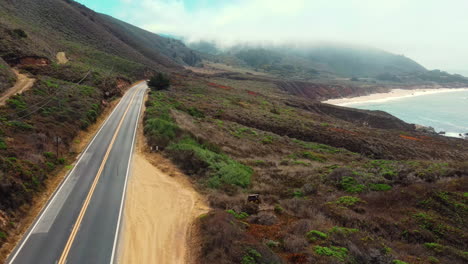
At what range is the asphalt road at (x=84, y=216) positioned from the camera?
1152 centimetres

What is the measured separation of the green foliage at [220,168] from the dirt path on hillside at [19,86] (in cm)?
1856

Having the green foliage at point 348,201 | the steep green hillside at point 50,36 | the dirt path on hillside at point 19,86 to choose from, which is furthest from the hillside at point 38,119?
the green foliage at point 348,201

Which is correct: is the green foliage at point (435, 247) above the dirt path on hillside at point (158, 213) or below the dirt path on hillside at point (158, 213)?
above


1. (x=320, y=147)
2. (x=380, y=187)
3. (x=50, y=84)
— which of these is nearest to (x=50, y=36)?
(x=50, y=84)

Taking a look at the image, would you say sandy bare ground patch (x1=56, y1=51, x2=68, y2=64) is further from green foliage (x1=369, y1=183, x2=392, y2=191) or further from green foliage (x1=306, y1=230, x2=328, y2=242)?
green foliage (x1=369, y1=183, x2=392, y2=191)

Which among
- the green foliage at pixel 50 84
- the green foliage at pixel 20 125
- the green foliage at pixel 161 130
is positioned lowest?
the green foliage at pixel 161 130

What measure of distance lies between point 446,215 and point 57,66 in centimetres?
5477

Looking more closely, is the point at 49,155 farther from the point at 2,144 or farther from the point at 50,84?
the point at 50,84

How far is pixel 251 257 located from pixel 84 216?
1017 centimetres

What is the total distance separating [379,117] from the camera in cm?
6856

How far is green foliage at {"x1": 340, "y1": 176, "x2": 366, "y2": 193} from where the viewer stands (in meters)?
17.3

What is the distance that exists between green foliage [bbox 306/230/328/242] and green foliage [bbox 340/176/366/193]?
7.16 m

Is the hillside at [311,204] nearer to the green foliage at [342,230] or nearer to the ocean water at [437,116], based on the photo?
the green foliage at [342,230]

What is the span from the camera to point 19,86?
3080 centimetres
